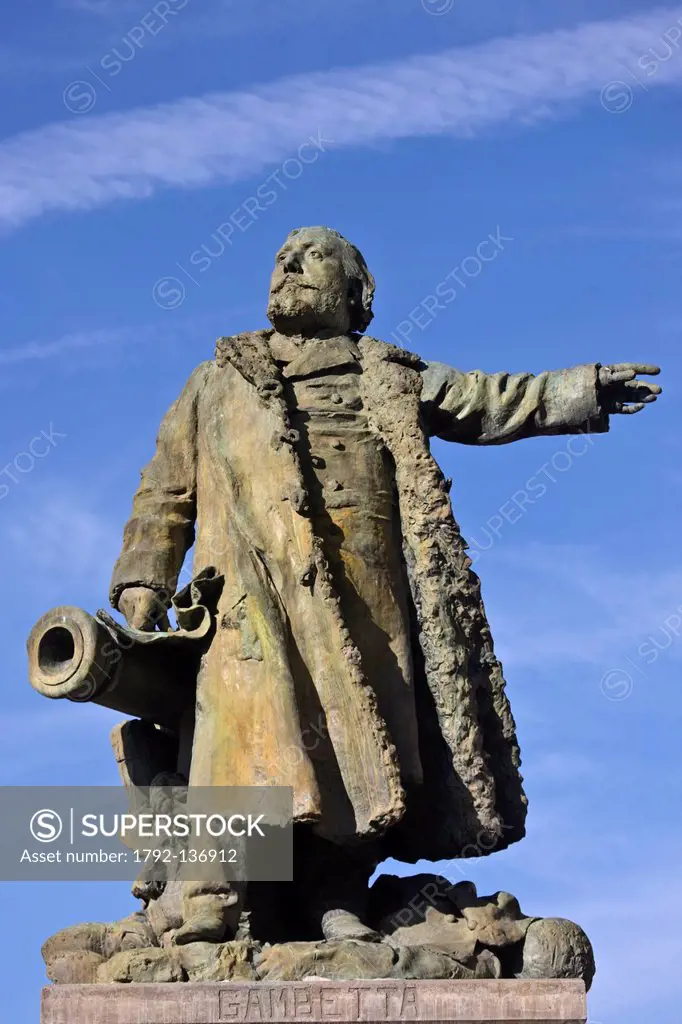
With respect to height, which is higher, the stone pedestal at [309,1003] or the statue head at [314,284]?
the statue head at [314,284]

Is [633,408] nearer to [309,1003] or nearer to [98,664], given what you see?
[98,664]

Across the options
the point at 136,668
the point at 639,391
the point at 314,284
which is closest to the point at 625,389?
the point at 639,391

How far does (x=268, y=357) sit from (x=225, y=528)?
0.99m

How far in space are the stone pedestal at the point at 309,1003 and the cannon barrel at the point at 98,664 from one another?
1551mm

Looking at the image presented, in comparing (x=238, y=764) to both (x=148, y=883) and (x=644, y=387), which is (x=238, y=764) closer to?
(x=148, y=883)

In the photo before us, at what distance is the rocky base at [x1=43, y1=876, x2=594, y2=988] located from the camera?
34.4ft

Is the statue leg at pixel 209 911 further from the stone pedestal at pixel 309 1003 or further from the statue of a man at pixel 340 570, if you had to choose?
the stone pedestal at pixel 309 1003

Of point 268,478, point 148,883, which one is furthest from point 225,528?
point 148,883

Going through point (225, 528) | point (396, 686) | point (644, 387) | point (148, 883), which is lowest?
point (148, 883)

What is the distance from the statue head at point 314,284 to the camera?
12164 mm

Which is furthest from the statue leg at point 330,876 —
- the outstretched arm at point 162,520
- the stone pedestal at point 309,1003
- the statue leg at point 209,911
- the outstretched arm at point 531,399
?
the outstretched arm at point 531,399

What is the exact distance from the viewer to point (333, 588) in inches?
446

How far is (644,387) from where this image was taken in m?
12.1

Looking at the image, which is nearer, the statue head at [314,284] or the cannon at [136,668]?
the cannon at [136,668]
